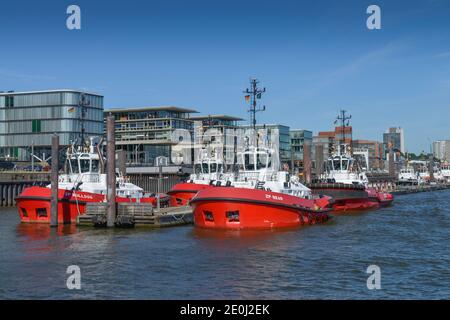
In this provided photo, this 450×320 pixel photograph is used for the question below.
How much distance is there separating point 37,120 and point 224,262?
286 ft

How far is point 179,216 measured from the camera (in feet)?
117

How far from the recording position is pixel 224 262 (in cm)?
2230

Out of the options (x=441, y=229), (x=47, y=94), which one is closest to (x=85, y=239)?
(x=441, y=229)

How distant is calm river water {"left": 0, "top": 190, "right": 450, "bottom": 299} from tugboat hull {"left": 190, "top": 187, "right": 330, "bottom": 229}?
113 centimetres

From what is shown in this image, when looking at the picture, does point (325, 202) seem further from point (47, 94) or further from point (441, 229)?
point (47, 94)

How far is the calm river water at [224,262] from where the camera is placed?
58.0ft

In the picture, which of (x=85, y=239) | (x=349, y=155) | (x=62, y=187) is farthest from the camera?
(x=349, y=155)

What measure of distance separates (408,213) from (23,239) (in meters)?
32.2

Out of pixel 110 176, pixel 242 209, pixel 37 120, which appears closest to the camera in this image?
pixel 242 209

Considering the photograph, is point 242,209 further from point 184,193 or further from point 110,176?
point 184,193

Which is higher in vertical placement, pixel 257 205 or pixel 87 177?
pixel 87 177

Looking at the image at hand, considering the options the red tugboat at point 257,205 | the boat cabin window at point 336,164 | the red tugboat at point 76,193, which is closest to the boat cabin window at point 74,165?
the red tugboat at point 76,193

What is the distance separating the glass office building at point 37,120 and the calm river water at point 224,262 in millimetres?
68307

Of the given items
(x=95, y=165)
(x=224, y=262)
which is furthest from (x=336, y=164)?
(x=224, y=262)
